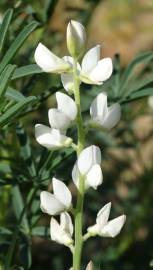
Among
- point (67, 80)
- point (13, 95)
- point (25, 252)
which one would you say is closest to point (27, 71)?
point (13, 95)

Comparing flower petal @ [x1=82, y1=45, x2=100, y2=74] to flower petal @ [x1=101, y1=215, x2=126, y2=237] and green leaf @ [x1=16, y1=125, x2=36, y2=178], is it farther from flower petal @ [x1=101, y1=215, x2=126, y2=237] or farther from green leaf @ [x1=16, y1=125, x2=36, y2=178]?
green leaf @ [x1=16, y1=125, x2=36, y2=178]

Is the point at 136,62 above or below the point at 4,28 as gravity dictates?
below

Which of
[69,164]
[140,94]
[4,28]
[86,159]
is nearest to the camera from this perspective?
[86,159]

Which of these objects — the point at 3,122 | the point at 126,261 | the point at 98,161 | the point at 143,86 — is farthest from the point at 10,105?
the point at 126,261

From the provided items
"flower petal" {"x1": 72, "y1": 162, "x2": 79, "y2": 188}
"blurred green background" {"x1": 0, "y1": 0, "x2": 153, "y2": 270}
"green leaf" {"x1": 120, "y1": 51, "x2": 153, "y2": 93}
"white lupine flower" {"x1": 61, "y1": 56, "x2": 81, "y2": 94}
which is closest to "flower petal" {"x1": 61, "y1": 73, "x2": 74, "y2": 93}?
"white lupine flower" {"x1": 61, "y1": 56, "x2": 81, "y2": 94}

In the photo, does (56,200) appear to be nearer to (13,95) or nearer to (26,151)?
(13,95)

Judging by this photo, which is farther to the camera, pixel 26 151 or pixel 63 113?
pixel 26 151

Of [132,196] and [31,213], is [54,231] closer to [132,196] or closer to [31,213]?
[31,213]
